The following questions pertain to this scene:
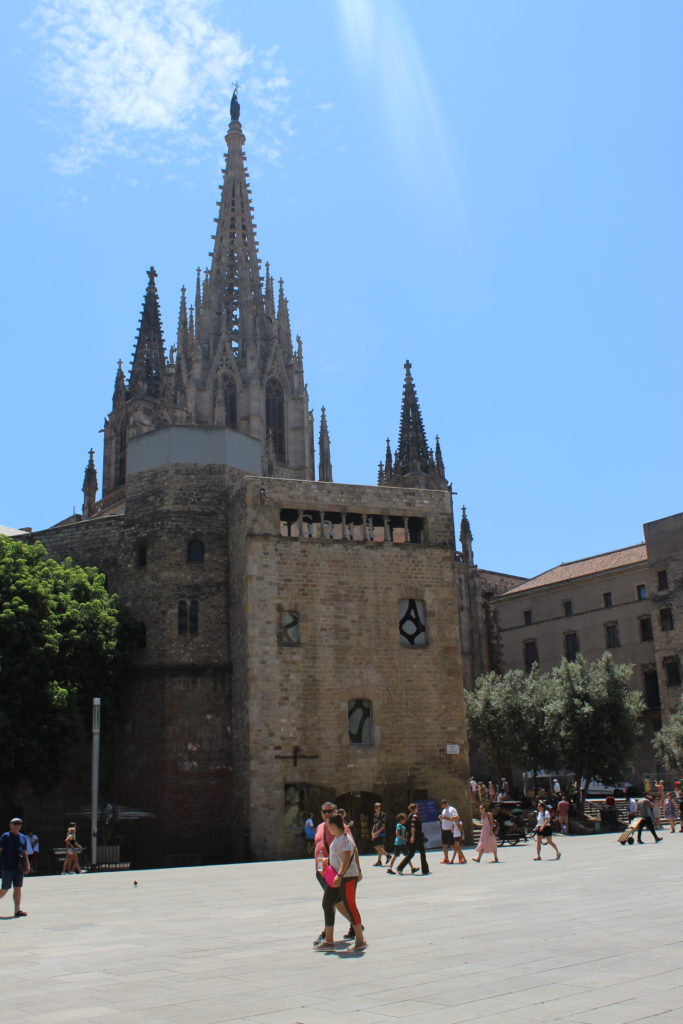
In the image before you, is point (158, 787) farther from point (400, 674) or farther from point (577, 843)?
point (577, 843)

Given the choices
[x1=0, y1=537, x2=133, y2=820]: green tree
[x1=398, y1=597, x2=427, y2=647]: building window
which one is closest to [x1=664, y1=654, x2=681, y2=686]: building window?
[x1=398, y1=597, x2=427, y2=647]: building window

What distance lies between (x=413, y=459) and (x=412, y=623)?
4628 centimetres

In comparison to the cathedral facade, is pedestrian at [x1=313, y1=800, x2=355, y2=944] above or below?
below

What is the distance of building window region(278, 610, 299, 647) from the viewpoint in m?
28.9

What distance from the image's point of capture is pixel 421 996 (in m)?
7.20

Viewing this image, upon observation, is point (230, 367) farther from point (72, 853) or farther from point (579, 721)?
point (72, 853)

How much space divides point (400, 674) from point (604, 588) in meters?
27.8

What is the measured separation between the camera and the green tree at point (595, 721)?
38625 mm

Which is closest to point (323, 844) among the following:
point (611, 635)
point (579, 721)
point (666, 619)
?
point (579, 721)

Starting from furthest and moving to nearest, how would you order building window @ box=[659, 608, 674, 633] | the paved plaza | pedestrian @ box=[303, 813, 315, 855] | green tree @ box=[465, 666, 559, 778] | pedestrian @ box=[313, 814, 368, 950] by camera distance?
building window @ box=[659, 608, 674, 633] → green tree @ box=[465, 666, 559, 778] → pedestrian @ box=[303, 813, 315, 855] → pedestrian @ box=[313, 814, 368, 950] → the paved plaza

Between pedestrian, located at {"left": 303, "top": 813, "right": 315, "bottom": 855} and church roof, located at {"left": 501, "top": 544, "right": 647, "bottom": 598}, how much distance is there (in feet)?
103

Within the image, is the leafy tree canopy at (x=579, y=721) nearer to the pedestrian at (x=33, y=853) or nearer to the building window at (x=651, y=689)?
the building window at (x=651, y=689)

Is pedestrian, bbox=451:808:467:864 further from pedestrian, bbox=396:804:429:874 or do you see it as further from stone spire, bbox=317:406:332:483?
stone spire, bbox=317:406:332:483

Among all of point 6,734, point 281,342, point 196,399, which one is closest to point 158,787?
point 6,734
